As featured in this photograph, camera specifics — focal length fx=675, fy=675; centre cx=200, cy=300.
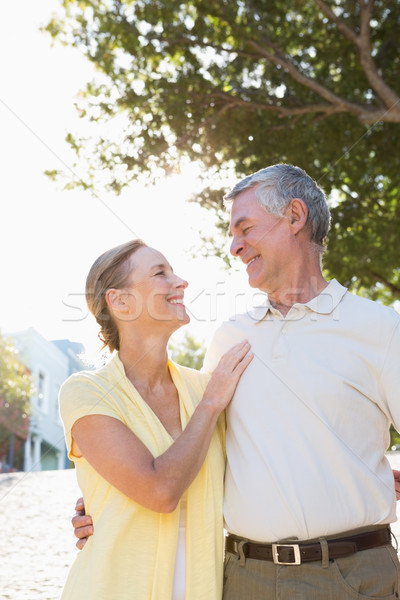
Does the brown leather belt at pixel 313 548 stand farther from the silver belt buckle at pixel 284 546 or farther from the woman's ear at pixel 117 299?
the woman's ear at pixel 117 299

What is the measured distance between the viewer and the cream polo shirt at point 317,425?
2564 millimetres

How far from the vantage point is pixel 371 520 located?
8.46ft

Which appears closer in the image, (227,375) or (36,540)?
(227,375)

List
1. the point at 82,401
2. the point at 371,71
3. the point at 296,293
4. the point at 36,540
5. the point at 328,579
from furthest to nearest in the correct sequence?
the point at 36,540, the point at 371,71, the point at 296,293, the point at 82,401, the point at 328,579

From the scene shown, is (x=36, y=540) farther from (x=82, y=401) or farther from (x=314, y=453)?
(x=314, y=453)

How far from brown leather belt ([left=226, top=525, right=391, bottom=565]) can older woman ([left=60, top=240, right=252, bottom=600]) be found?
23 centimetres

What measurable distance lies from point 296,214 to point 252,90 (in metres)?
7.25

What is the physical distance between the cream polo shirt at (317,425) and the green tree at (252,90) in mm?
6630

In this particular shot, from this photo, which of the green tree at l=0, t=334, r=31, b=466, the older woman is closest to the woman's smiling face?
the older woman

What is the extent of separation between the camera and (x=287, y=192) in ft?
10.5

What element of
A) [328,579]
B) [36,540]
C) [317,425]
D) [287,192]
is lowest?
[328,579]

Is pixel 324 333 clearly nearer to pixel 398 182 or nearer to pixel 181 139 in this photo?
pixel 181 139

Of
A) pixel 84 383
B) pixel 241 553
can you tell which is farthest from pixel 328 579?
pixel 84 383

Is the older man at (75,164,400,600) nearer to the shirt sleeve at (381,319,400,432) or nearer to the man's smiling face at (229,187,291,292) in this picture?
the shirt sleeve at (381,319,400,432)
